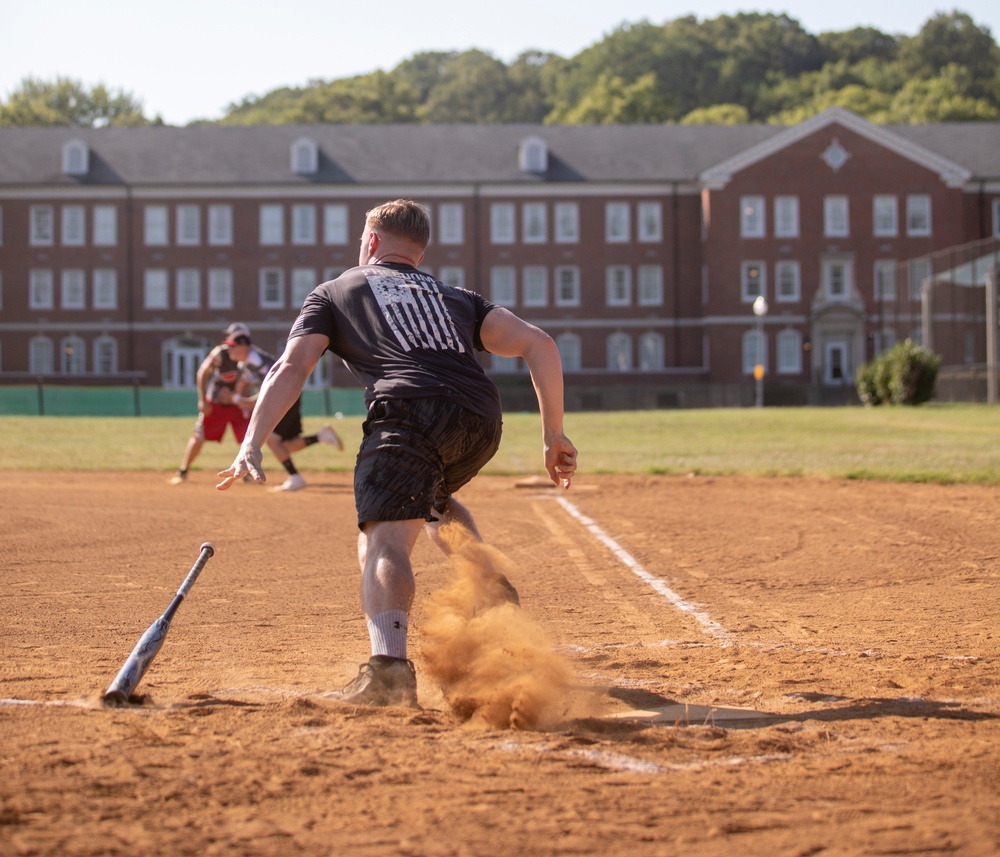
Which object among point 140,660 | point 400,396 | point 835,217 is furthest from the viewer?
point 835,217

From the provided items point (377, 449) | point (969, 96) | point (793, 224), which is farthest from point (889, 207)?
point (377, 449)

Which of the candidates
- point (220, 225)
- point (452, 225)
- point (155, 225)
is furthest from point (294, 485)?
point (155, 225)

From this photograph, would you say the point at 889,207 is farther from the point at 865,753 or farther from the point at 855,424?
the point at 865,753

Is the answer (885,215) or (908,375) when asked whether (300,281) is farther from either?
(908,375)

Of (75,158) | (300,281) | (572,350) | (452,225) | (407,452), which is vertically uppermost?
(75,158)

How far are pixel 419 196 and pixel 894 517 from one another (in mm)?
54173

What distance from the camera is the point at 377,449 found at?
4660mm

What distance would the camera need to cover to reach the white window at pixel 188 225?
208 ft

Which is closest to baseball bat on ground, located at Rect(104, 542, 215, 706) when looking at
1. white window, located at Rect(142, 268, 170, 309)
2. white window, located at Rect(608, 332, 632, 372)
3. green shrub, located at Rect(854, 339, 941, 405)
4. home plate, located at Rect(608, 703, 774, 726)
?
home plate, located at Rect(608, 703, 774, 726)

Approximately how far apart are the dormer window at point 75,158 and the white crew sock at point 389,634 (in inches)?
2510

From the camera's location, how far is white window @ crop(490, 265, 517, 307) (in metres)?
64.5

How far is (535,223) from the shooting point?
64062 millimetres

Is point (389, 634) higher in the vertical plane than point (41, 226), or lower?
lower

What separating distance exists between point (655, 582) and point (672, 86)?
11616cm
